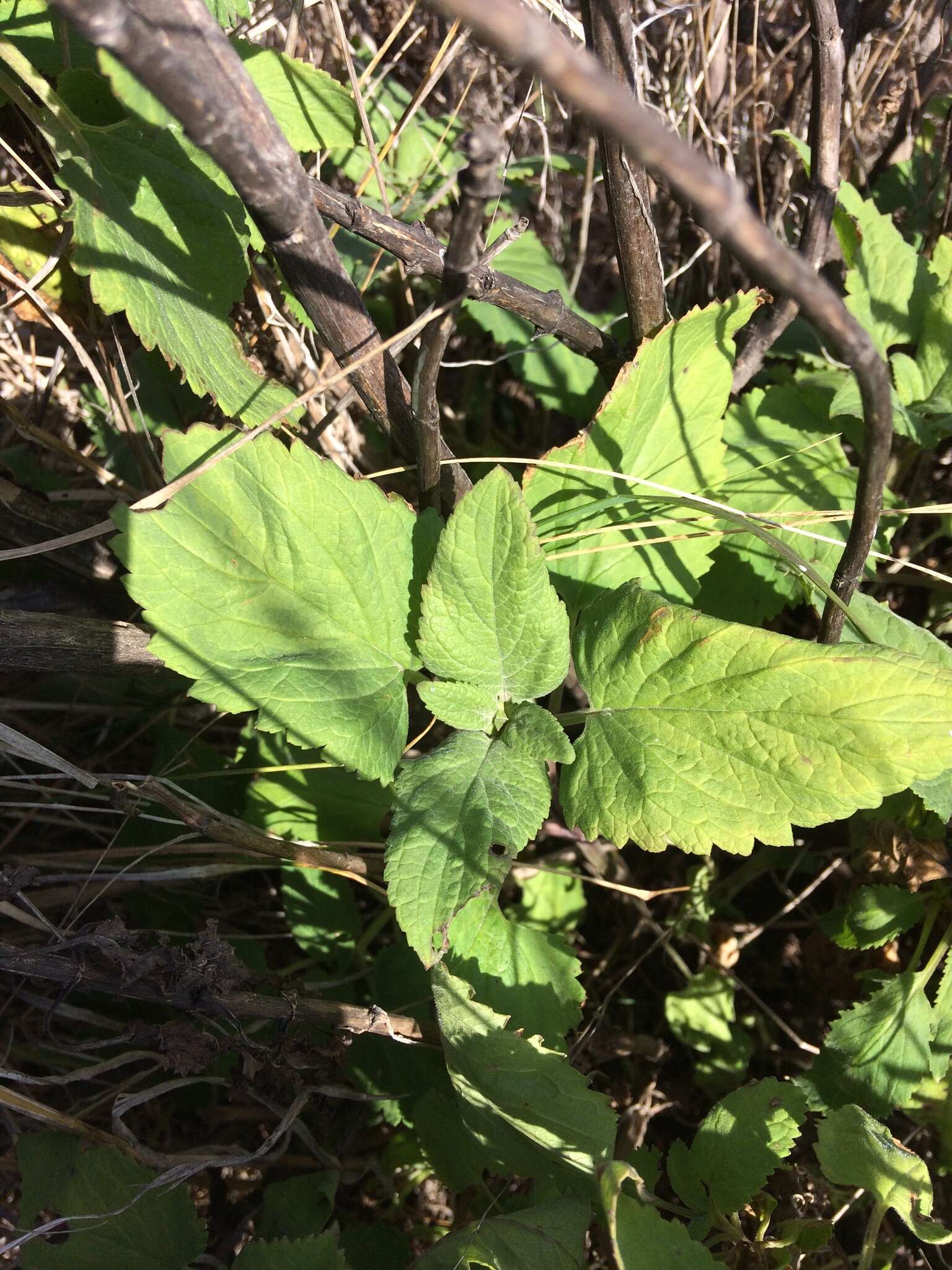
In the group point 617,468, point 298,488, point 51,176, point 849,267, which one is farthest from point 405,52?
point 298,488

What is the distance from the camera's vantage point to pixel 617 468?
5.82 feet

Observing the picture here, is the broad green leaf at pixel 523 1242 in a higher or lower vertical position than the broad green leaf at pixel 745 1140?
higher

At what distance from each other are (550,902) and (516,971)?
1.66ft

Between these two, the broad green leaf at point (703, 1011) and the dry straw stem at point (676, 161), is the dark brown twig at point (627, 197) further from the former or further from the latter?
the broad green leaf at point (703, 1011)

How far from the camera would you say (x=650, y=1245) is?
4.21 feet

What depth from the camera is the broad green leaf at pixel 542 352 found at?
88.0 inches

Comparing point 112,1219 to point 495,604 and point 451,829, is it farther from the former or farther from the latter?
point 495,604

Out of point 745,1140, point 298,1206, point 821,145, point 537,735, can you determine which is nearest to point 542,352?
point 821,145

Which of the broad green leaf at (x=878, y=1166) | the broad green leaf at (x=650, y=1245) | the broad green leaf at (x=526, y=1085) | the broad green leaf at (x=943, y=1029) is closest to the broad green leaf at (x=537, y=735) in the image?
the broad green leaf at (x=526, y=1085)

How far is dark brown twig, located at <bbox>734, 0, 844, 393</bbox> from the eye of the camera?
1650 mm

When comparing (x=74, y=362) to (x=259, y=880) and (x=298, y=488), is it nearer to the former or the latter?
(x=298, y=488)

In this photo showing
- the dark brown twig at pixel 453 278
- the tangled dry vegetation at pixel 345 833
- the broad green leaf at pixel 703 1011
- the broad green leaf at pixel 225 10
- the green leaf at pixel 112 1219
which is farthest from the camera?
the broad green leaf at pixel 703 1011

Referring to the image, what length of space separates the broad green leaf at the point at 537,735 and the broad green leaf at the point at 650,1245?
0.64 metres

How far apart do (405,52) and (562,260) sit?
0.70 metres
